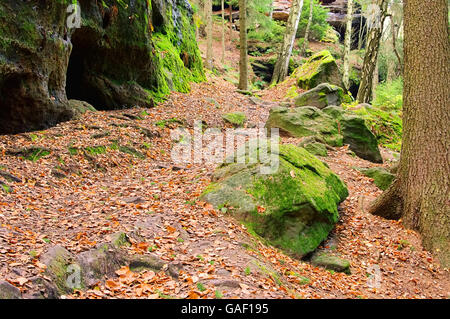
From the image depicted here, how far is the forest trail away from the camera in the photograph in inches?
160

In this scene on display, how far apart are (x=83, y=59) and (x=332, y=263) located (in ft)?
30.1

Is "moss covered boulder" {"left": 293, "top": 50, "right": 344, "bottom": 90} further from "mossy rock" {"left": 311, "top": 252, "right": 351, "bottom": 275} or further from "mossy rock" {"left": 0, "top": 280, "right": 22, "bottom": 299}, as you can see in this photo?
"mossy rock" {"left": 0, "top": 280, "right": 22, "bottom": 299}

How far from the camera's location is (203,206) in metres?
6.11

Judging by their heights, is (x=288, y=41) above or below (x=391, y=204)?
above

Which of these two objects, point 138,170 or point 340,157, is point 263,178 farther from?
point 340,157

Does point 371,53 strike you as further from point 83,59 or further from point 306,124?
point 83,59

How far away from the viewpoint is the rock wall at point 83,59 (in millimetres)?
7551

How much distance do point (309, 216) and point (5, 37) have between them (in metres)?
7.07

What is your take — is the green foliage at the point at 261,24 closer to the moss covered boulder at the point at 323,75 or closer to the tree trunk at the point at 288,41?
the tree trunk at the point at 288,41

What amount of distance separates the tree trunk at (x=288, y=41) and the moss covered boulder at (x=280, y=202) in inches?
678

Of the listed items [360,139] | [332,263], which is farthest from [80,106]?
[360,139]

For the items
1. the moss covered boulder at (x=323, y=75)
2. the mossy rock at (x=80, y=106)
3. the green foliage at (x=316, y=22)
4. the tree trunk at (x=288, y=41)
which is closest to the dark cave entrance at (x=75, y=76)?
the mossy rock at (x=80, y=106)

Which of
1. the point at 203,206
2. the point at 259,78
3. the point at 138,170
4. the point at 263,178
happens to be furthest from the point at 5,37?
the point at 259,78

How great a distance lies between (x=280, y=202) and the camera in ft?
19.9
